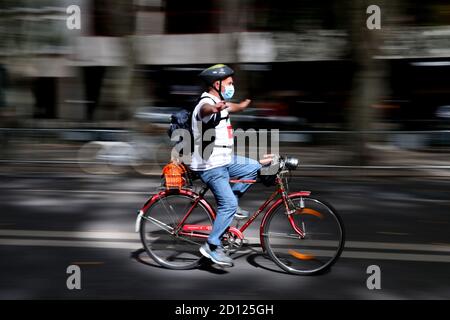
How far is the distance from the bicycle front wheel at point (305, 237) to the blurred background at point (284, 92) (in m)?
6.30

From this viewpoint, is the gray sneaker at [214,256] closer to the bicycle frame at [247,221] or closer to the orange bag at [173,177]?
the bicycle frame at [247,221]

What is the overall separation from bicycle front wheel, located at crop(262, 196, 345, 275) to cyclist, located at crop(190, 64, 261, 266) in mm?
392

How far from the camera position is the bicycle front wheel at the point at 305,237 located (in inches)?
211

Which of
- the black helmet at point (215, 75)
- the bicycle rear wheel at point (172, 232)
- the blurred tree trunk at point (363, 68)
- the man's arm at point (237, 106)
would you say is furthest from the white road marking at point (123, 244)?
the blurred tree trunk at point (363, 68)

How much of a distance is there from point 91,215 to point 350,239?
3.39m

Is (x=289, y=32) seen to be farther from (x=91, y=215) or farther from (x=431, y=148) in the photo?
(x=91, y=215)

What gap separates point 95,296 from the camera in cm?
509

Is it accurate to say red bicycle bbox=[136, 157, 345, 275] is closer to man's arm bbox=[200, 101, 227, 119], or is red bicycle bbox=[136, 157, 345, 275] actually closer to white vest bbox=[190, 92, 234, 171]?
white vest bbox=[190, 92, 234, 171]

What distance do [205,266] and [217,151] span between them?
45.0 inches

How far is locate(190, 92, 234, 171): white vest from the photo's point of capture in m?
5.37

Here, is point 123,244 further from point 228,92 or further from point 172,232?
point 228,92

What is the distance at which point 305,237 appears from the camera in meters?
5.52

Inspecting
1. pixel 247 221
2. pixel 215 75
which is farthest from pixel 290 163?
pixel 215 75

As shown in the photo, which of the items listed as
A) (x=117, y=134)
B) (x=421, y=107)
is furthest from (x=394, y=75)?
(x=117, y=134)
